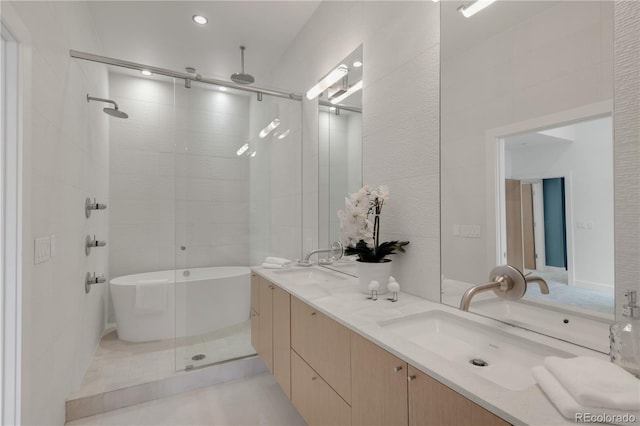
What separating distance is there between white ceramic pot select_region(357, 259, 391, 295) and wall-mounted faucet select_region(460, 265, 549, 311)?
0.42 metres

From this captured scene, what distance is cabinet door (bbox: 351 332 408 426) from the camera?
857 millimetres

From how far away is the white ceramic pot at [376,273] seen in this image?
144 cm

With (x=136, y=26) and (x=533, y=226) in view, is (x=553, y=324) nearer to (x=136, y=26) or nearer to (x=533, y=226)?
(x=533, y=226)

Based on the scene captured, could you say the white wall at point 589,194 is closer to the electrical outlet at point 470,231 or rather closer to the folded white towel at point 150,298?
the electrical outlet at point 470,231

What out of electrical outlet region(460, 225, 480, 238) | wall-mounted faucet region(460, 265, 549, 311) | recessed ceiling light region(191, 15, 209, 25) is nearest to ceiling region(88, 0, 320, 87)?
recessed ceiling light region(191, 15, 209, 25)

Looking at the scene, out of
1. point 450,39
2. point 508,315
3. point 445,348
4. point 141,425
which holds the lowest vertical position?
point 141,425

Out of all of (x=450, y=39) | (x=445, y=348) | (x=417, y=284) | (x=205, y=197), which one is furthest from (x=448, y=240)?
(x=205, y=197)

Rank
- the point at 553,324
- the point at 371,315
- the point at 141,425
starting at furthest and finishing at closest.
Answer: the point at 141,425
the point at 371,315
the point at 553,324

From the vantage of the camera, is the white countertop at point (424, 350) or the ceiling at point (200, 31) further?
the ceiling at point (200, 31)

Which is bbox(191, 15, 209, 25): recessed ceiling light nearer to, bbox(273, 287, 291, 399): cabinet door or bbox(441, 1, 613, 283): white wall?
bbox(441, 1, 613, 283): white wall

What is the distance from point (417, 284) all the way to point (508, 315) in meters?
0.43

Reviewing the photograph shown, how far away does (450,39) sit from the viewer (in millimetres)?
1273

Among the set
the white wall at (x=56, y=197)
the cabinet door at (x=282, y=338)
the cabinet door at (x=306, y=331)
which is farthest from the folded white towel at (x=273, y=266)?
the white wall at (x=56, y=197)

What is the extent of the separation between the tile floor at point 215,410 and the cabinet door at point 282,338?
32cm
